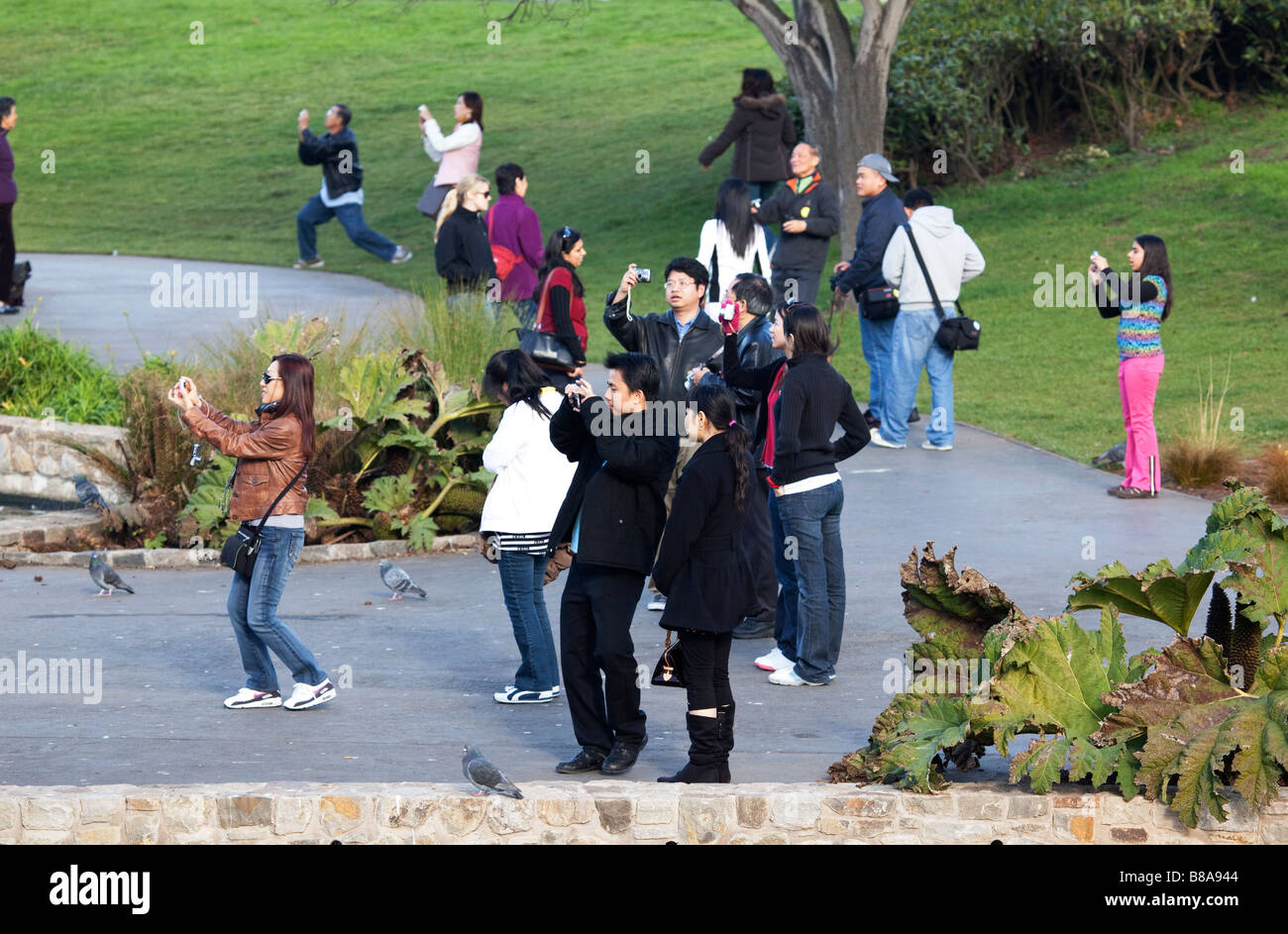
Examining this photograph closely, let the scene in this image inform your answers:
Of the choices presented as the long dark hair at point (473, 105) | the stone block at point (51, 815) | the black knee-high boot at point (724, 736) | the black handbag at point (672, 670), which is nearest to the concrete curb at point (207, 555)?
the black handbag at point (672, 670)

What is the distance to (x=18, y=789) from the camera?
224 inches

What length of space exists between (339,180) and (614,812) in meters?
15.8

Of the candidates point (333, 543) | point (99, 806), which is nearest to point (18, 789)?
point (99, 806)

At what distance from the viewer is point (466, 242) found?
1396cm

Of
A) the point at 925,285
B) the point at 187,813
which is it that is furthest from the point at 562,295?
the point at 187,813

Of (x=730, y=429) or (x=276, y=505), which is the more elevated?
(x=730, y=429)

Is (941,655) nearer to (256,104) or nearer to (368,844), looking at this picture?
(368,844)

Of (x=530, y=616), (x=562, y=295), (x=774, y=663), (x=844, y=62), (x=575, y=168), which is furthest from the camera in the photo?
(x=575, y=168)

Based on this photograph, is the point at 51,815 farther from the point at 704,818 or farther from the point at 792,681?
the point at 792,681

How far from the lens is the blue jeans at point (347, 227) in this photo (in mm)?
20641

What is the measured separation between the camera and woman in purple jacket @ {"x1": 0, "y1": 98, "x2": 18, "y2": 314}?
17.0m

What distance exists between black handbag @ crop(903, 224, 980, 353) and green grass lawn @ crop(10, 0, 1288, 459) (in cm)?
141

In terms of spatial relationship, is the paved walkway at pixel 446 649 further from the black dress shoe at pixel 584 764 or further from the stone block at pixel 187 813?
the stone block at pixel 187 813
